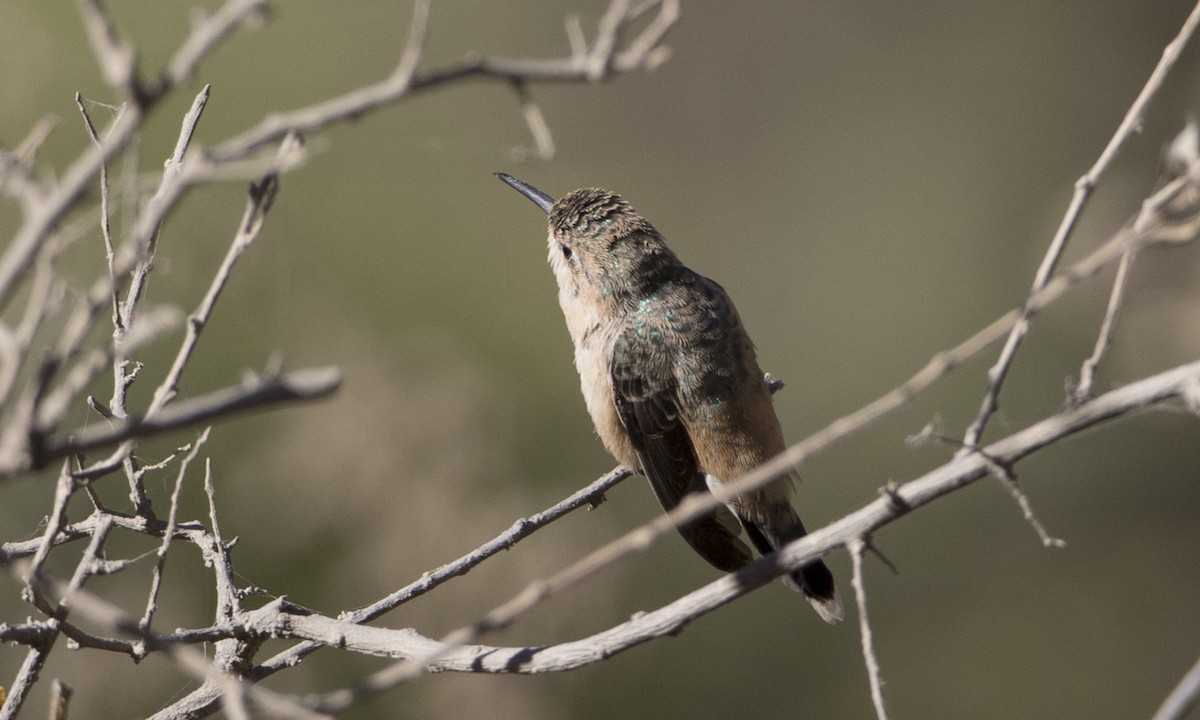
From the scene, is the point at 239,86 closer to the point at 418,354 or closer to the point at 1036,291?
the point at 418,354

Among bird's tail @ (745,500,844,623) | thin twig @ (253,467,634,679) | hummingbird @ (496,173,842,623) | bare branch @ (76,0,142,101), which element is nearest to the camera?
bare branch @ (76,0,142,101)

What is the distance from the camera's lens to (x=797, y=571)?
2.57 meters

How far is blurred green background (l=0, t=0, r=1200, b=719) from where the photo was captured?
3588 mm

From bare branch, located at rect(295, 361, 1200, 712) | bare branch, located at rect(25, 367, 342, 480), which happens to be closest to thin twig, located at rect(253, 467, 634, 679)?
bare branch, located at rect(295, 361, 1200, 712)

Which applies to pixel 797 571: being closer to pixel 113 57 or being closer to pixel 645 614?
pixel 645 614

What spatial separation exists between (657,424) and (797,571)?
627 millimetres

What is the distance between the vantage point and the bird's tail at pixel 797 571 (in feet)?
8.73

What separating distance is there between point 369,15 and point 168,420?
4.68m

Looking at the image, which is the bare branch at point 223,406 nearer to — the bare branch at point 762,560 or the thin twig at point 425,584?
the bare branch at point 762,560

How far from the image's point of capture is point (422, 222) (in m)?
5.10

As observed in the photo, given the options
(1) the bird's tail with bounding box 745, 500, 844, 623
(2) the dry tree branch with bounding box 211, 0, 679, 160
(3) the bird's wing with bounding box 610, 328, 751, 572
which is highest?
(3) the bird's wing with bounding box 610, 328, 751, 572

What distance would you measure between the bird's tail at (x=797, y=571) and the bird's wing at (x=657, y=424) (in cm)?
14

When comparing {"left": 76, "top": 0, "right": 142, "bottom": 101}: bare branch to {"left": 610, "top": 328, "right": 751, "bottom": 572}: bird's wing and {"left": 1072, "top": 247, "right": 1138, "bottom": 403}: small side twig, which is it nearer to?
{"left": 1072, "top": 247, "right": 1138, "bottom": 403}: small side twig

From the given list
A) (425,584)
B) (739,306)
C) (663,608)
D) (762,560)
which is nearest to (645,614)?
(663,608)
